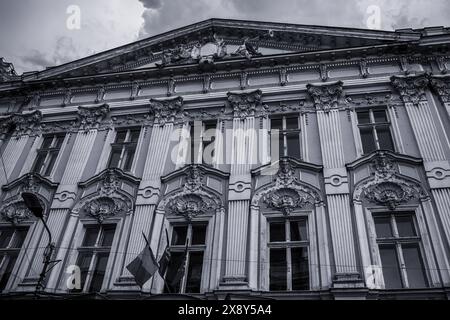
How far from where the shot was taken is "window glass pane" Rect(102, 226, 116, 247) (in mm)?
12289

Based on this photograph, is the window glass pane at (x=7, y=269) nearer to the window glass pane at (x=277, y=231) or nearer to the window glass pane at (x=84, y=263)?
the window glass pane at (x=84, y=263)

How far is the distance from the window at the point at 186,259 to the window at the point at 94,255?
2.01 m

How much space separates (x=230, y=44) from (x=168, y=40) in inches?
107

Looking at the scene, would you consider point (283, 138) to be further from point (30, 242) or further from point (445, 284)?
point (30, 242)

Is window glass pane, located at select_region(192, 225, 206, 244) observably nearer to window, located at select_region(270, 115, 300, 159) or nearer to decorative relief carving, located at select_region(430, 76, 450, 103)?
window, located at select_region(270, 115, 300, 159)

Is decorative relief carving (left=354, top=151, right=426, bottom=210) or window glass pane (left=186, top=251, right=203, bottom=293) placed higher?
decorative relief carving (left=354, top=151, right=426, bottom=210)

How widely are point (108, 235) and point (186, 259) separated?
2803 mm

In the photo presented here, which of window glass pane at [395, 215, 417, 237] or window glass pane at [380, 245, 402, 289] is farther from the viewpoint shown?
window glass pane at [395, 215, 417, 237]

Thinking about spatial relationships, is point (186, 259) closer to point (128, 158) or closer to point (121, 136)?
point (128, 158)

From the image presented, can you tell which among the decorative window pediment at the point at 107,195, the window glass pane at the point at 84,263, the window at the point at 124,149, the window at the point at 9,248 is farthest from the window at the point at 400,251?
the window at the point at 9,248

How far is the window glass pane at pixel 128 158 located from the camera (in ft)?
47.0

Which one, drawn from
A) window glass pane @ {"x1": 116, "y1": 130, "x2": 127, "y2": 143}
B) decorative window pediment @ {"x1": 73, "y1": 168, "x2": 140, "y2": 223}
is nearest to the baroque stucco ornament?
window glass pane @ {"x1": 116, "y1": 130, "x2": 127, "y2": 143}

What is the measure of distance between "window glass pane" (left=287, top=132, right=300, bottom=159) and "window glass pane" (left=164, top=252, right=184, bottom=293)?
4917 millimetres

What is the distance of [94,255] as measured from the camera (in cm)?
1198
